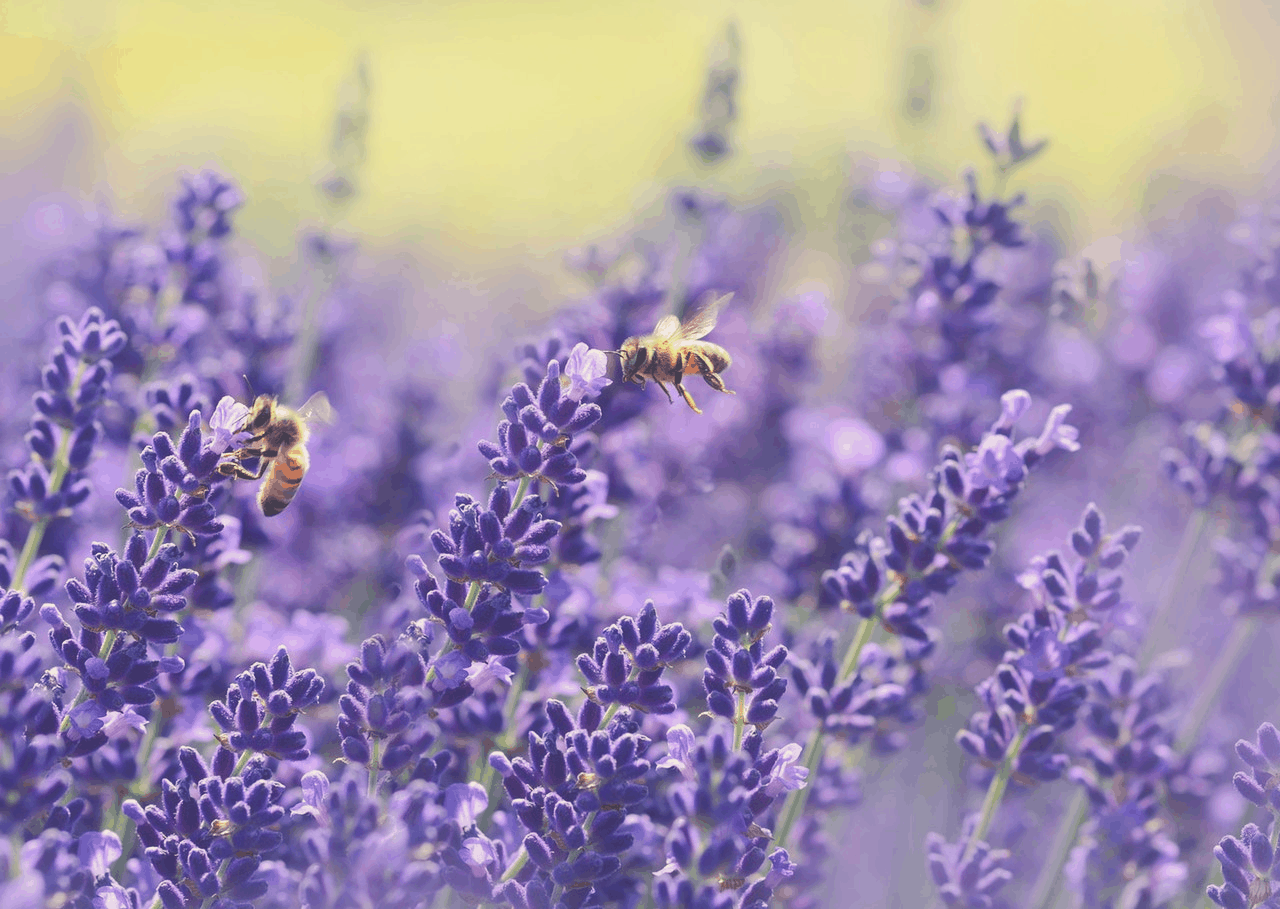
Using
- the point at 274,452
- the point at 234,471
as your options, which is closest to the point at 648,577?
the point at 274,452

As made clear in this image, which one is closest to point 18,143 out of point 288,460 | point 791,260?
point 791,260

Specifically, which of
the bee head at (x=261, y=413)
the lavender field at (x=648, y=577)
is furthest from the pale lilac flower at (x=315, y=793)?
the bee head at (x=261, y=413)

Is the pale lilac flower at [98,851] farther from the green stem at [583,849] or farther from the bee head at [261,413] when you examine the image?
the bee head at [261,413]

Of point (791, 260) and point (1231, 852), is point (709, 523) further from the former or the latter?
point (791, 260)

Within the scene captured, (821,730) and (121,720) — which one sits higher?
(821,730)

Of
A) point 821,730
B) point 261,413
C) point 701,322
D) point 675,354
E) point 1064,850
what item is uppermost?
point 701,322

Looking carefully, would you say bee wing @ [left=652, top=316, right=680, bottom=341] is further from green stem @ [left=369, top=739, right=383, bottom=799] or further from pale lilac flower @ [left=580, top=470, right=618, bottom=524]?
green stem @ [left=369, top=739, right=383, bottom=799]

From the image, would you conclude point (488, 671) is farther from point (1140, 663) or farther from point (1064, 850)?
point (1140, 663)
